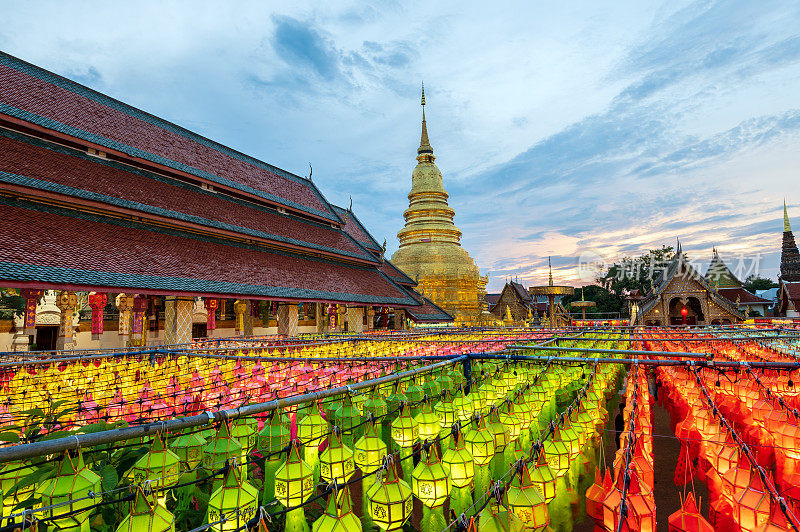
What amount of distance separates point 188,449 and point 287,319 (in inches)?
680

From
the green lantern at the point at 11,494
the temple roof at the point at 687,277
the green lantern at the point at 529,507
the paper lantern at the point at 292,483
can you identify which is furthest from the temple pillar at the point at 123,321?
the temple roof at the point at 687,277

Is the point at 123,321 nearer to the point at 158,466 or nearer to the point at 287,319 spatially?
the point at 287,319

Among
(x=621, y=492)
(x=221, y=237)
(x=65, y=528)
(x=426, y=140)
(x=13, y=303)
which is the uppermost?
(x=426, y=140)

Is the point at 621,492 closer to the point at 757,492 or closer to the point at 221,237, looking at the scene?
the point at 757,492

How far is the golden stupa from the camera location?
3158cm

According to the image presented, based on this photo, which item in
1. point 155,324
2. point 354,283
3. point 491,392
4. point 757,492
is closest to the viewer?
point 757,492

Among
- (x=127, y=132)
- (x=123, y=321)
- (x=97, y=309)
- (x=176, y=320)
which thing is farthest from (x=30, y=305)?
(x=127, y=132)

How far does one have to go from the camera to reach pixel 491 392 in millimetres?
4785

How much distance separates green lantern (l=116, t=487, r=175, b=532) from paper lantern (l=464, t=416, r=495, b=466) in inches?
80.7

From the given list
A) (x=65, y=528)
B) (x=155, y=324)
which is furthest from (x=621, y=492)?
(x=155, y=324)

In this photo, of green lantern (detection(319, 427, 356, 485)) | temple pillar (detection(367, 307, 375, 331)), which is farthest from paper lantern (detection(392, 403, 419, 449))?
temple pillar (detection(367, 307, 375, 331))

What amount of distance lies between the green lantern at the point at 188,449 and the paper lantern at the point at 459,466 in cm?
169

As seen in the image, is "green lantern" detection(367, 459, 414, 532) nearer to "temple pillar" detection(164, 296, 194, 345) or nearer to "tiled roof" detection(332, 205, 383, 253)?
"temple pillar" detection(164, 296, 194, 345)

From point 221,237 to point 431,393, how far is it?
15495mm
